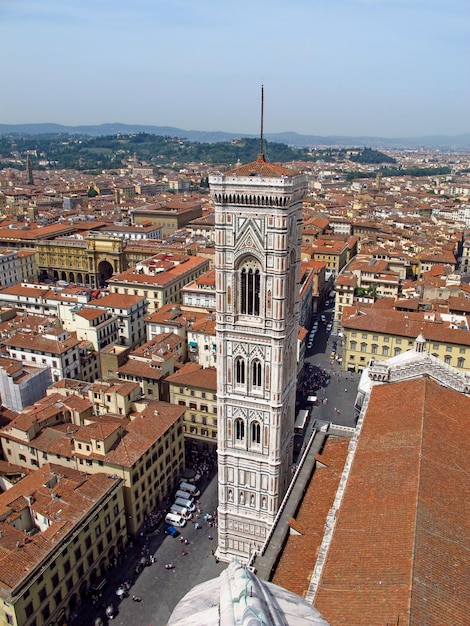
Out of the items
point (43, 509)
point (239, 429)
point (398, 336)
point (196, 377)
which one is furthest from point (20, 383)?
point (398, 336)

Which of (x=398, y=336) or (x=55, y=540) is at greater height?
(x=398, y=336)

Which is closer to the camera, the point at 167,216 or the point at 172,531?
the point at 172,531

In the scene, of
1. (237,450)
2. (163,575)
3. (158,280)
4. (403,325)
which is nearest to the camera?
(237,450)

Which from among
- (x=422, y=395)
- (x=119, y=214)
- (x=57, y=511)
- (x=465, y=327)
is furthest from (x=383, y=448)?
(x=119, y=214)

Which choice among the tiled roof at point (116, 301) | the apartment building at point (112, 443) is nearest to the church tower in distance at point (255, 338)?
the apartment building at point (112, 443)

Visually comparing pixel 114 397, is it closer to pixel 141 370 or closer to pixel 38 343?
pixel 141 370
